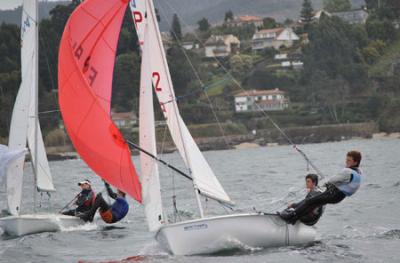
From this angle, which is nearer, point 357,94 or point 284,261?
point 284,261

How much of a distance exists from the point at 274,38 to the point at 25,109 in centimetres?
13646

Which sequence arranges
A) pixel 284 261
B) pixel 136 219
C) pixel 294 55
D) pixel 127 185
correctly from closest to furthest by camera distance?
1. pixel 284 261
2. pixel 127 185
3. pixel 136 219
4. pixel 294 55

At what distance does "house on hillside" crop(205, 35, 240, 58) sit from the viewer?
142750 mm

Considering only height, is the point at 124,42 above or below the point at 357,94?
above

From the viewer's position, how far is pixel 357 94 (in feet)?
367

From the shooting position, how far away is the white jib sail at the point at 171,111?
49.1ft

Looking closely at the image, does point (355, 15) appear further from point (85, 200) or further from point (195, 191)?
point (195, 191)

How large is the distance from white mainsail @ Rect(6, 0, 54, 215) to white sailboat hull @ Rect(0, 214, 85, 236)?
40.6 inches

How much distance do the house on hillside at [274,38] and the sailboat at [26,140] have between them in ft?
411

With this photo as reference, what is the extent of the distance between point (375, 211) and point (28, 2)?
28.1 feet

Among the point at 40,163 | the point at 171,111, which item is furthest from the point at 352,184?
the point at 40,163

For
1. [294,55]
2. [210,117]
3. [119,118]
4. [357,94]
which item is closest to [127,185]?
[119,118]

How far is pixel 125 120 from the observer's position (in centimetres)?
9538

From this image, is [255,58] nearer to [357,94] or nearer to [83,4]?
[357,94]
